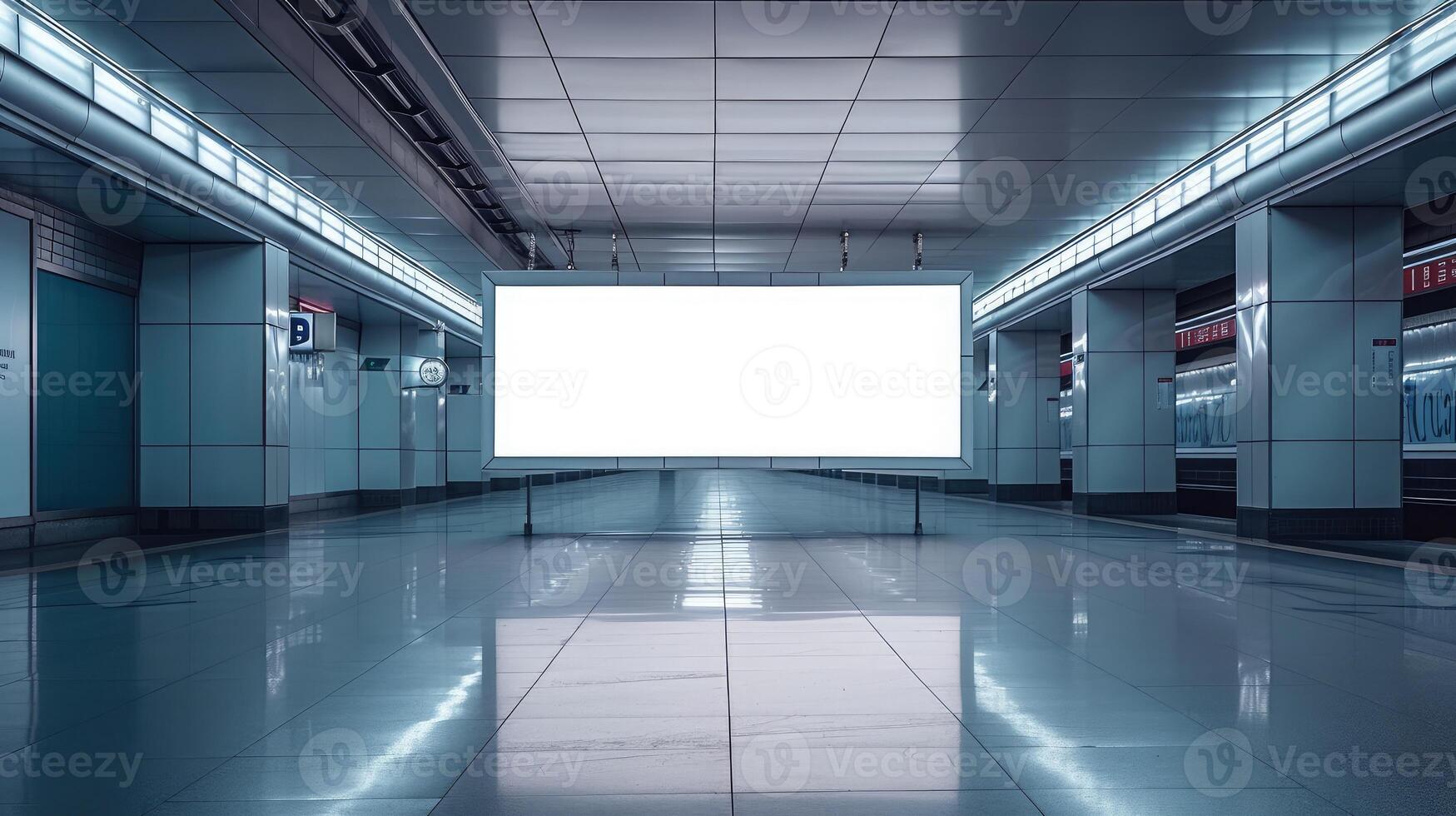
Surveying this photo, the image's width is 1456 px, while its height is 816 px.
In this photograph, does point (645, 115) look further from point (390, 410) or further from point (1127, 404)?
point (390, 410)

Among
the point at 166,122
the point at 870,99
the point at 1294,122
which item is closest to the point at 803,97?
the point at 870,99

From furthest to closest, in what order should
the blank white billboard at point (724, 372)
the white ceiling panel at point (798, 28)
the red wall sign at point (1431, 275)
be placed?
the red wall sign at point (1431, 275) → the blank white billboard at point (724, 372) → the white ceiling panel at point (798, 28)

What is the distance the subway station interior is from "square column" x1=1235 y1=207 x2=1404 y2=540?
0.21 feet

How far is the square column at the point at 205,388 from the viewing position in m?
16.4

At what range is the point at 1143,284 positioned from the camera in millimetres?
20750

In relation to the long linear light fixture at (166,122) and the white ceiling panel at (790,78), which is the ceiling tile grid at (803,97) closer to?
the white ceiling panel at (790,78)

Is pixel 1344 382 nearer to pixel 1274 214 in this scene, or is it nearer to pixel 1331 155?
pixel 1274 214

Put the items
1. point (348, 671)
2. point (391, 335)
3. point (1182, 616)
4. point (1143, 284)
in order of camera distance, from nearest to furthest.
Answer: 1. point (348, 671)
2. point (1182, 616)
3. point (1143, 284)
4. point (391, 335)

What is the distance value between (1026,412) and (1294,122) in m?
15.9

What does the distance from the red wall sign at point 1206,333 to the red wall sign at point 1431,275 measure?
5603 mm

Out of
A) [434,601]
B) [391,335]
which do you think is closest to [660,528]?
[434,601]

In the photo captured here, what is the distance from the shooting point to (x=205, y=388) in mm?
16500

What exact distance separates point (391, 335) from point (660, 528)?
1352 cm

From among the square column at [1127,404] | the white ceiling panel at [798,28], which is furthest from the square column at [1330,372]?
the white ceiling panel at [798,28]
